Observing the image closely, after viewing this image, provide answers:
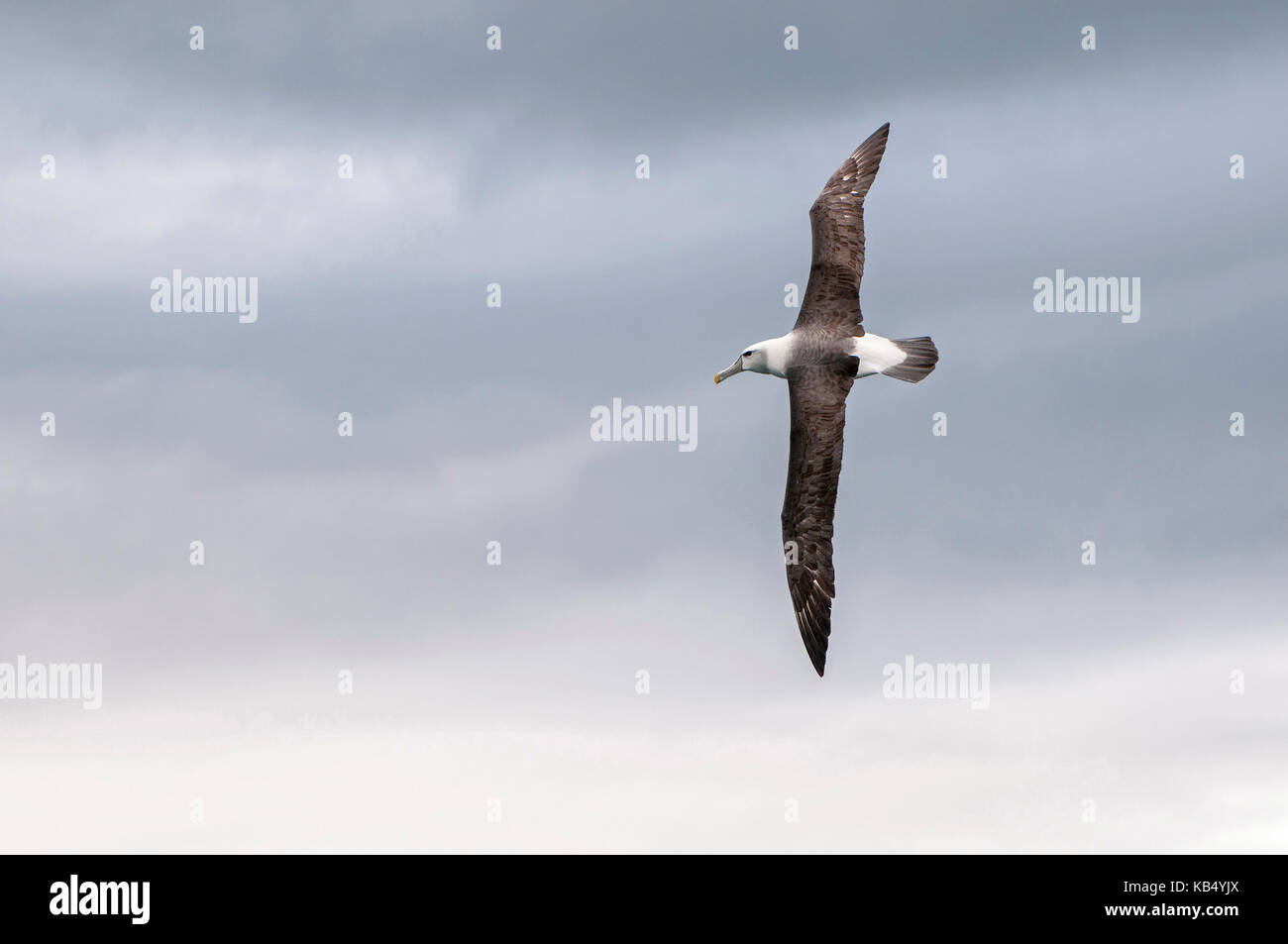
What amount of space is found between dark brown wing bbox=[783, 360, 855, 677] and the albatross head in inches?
27.4

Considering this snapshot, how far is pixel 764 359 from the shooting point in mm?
24266

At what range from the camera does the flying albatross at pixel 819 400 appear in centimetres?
2353

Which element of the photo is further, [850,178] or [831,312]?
[850,178]

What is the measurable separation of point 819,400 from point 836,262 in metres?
2.71

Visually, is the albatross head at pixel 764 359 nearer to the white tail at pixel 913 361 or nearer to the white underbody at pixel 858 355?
the white underbody at pixel 858 355

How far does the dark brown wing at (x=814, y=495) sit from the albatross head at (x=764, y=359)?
0.70 meters

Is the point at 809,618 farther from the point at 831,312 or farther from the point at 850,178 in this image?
the point at 850,178

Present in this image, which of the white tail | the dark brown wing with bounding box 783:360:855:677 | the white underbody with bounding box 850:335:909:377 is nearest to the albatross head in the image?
the dark brown wing with bounding box 783:360:855:677

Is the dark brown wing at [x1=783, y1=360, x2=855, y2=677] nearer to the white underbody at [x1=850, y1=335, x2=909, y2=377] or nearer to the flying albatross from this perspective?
the flying albatross

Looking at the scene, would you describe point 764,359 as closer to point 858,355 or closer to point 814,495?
point 858,355

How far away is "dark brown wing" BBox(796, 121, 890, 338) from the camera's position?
24422 millimetres

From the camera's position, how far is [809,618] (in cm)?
2361
